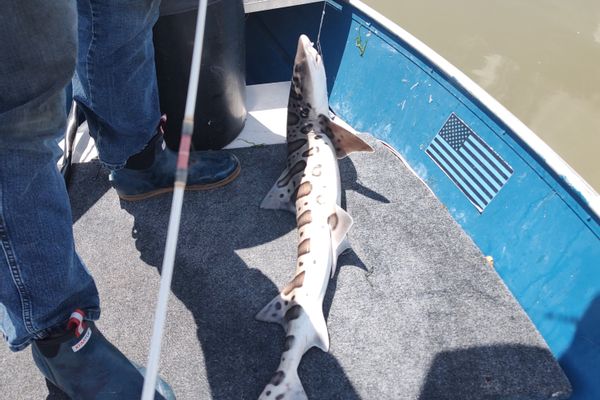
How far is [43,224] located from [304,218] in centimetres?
130

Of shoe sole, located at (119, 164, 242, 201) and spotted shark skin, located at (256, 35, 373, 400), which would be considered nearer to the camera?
spotted shark skin, located at (256, 35, 373, 400)

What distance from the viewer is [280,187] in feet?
8.23

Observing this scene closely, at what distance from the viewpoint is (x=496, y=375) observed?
1.84 metres

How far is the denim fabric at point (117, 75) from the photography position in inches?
66.9

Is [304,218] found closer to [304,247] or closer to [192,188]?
[304,247]

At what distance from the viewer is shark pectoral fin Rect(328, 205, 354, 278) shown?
7.39 feet

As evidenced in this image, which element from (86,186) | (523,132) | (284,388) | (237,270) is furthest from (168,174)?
(523,132)

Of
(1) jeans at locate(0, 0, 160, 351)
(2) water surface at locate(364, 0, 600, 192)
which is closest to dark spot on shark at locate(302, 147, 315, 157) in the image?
(1) jeans at locate(0, 0, 160, 351)

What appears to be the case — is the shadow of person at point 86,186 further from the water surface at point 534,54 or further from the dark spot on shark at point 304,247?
the water surface at point 534,54

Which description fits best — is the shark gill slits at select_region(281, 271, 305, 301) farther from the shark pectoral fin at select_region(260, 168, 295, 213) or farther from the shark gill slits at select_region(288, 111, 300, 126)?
the shark gill slits at select_region(288, 111, 300, 126)

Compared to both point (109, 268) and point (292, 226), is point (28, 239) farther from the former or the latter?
point (292, 226)

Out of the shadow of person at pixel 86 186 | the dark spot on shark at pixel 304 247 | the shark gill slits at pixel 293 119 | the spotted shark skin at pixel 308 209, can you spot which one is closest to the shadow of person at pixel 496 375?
the spotted shark skin at pixel 308 209

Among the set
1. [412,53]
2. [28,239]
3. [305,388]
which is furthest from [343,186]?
[28,239]

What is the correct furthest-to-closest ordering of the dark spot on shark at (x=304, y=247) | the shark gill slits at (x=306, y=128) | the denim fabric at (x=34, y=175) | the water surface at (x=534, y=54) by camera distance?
1. the water surface at (x=534, y=54)
2. the shark gill slits at (x=306, y=128)
3. the dark spot on shark at (x=304, y=247)
4. the denim fabric at (x=34, y=175)
